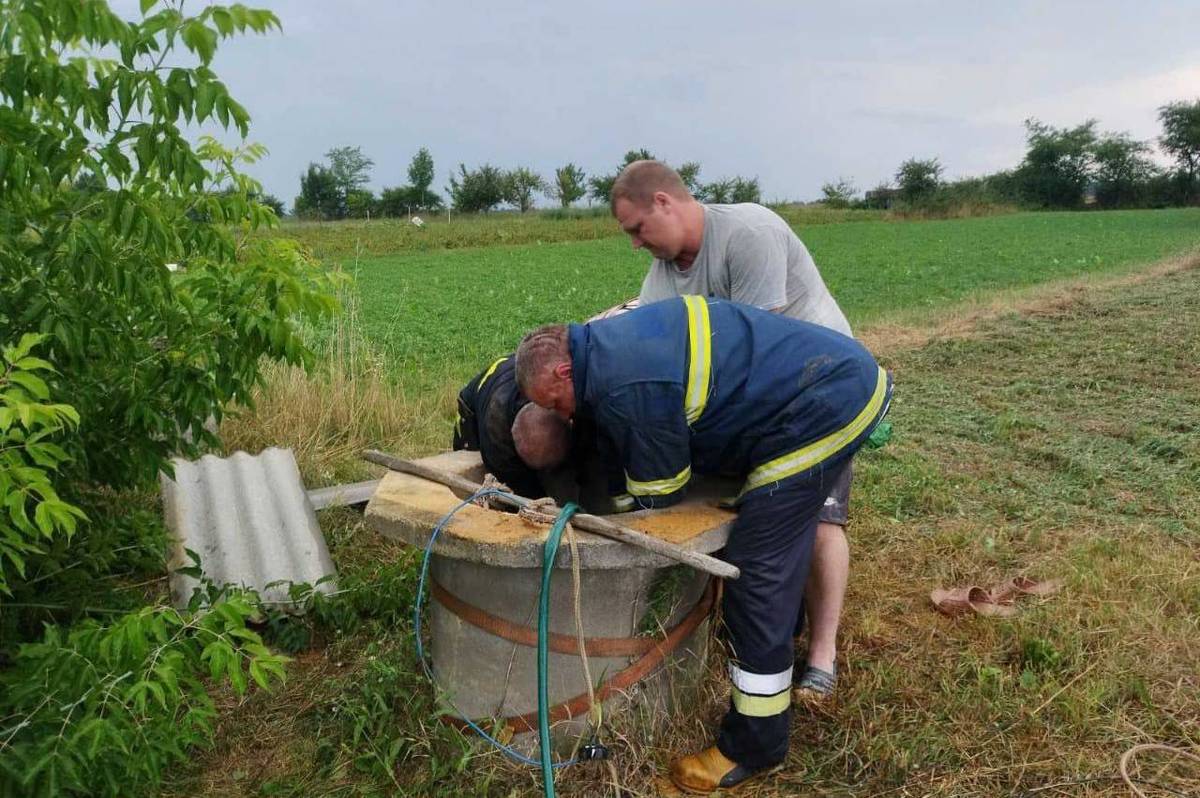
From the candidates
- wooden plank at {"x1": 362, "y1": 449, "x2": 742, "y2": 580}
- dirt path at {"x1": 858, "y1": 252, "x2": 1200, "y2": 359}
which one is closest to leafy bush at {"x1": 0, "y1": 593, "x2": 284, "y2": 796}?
wooden plank at {"x1": 362, "y1": 449, "x2": 742, "y2": 580}

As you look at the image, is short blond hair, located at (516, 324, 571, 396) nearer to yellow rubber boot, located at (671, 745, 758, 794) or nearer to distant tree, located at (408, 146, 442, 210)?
Result: yellow rubber boot, located at (671, 745, 758, 794)

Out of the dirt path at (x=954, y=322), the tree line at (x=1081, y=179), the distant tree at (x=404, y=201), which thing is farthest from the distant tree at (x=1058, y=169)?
the dirt path at (x=954, y=322)

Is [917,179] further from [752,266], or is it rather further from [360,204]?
[752,266]

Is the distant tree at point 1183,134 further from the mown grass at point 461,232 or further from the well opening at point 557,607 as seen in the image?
the well opening at point 557,607

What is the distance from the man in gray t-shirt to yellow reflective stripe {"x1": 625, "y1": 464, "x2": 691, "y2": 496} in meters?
0.75

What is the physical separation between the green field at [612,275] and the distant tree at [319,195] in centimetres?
2714

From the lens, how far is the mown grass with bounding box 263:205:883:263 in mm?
33156

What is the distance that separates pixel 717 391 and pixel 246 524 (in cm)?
270

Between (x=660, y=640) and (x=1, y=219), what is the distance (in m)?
2.16

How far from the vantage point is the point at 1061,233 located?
31.1 m

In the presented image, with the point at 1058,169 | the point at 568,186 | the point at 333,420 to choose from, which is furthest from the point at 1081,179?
the point at 333,420

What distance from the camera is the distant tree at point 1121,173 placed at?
5472cm

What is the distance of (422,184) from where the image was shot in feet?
191

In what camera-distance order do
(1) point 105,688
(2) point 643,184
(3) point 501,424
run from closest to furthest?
1. (1) point 105,688
2. (2) point 643,184
3. (3) point 501,424
